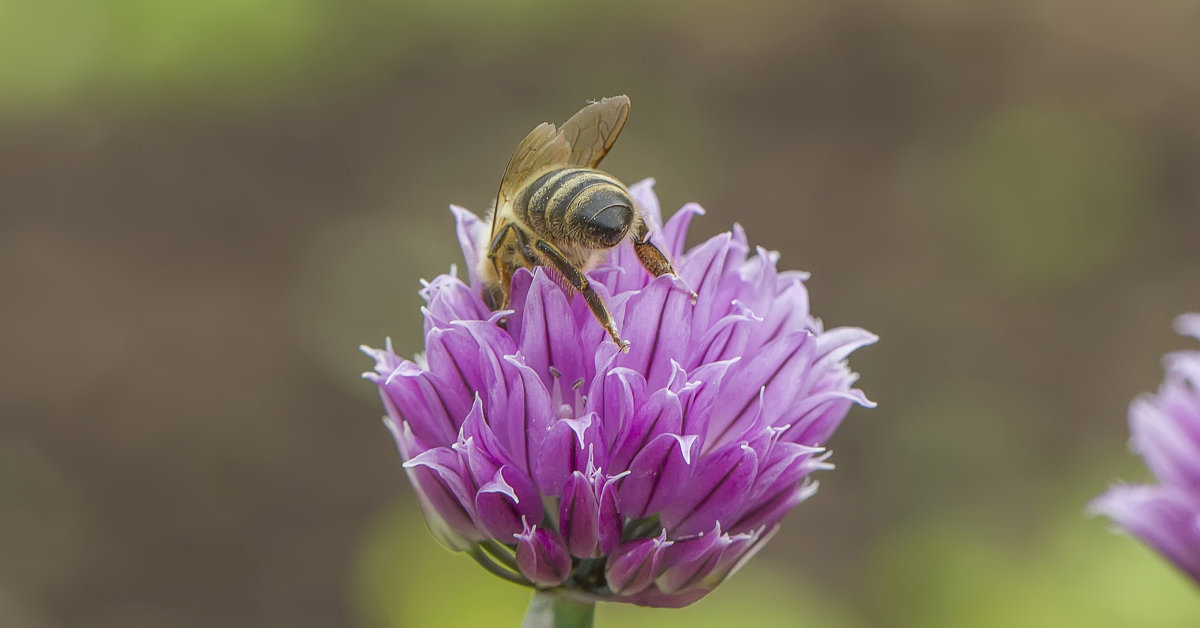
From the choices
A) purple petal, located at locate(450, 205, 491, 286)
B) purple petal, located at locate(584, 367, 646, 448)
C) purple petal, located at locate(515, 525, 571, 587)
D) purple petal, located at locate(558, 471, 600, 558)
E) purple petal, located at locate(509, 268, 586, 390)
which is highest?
purple petal, located at locate(450, 205, 491, 286)

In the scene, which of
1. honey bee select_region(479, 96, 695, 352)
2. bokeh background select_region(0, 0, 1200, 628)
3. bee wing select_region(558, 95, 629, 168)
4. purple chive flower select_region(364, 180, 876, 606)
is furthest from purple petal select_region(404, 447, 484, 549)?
bokeh background select_region(0, 0, 1200, 628)

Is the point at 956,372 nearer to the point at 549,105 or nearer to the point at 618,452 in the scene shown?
the point at 549,105

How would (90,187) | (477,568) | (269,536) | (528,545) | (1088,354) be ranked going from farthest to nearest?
(90,187)
(1088,354)
(269,536)
(477,568)
(528,545)

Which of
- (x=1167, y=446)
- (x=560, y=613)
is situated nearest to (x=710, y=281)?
(x=560, y=613)

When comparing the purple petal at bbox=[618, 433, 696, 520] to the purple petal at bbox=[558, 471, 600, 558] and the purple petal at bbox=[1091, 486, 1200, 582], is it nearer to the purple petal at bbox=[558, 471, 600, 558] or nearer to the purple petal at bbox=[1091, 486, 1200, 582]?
the purple petal at bbox=[558, 471, 600, 558]

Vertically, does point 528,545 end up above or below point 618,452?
below

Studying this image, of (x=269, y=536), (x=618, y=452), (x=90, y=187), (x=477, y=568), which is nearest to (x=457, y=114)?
(x=90, y=187)

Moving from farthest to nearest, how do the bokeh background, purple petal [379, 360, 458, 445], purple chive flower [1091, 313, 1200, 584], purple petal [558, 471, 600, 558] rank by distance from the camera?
1. the bokeh background
2. purple chive flower [1091, 313, 1200, 584]
3. purple petal [379, 360, 458, 445]
4. purple petal [558, 471, 600, 558]

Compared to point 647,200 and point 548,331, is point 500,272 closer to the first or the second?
point 548,331
